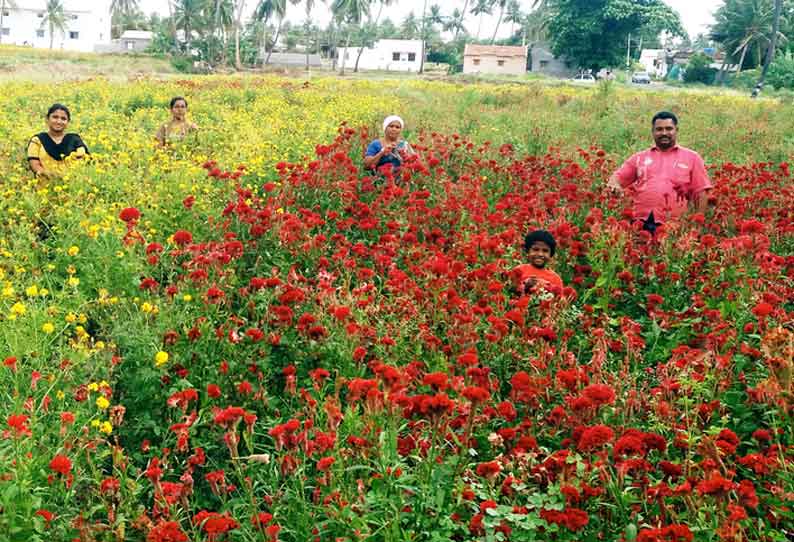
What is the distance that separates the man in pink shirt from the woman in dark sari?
501cm

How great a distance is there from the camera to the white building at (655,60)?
9931cm

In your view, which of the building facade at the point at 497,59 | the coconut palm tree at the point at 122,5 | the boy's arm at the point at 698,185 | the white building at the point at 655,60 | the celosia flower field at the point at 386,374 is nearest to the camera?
the celosia flower field at the point at 386,374

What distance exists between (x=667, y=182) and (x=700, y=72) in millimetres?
59939

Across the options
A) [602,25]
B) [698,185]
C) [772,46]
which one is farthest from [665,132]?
[602,25]

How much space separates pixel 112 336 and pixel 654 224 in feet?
13.8

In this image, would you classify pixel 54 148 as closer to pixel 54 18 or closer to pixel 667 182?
pixel 667 182

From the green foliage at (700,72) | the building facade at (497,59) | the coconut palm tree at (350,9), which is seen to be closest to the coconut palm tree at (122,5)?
the coconut palm tree at (350,9)

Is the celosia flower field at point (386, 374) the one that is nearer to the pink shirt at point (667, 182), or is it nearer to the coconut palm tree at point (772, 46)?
the pink shirt at point (667, 182)

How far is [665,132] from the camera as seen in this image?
5.69 m

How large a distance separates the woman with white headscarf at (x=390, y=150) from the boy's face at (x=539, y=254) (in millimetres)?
2218

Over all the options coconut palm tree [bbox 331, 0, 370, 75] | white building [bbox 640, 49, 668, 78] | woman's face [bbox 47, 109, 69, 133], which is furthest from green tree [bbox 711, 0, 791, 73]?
woman's face [bbox 47, 109, 69, 133]

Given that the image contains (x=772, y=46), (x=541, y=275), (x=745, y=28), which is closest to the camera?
(x=541, y=275)

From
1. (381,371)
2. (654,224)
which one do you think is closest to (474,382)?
(381,371)

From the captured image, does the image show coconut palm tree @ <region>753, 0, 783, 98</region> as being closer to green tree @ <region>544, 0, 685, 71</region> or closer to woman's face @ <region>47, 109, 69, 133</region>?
green tree @ <region>544, 0, 685, 71</region>
